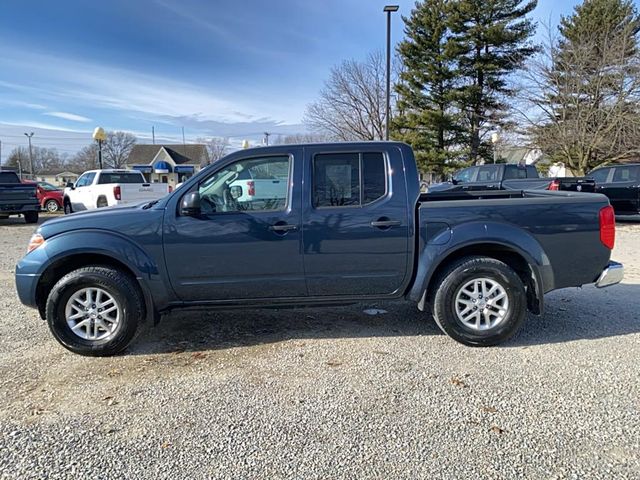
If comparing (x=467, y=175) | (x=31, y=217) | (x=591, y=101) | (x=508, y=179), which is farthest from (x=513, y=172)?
(x=31, y=217)

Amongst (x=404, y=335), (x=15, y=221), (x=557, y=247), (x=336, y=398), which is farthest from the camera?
(x=15, y=221)

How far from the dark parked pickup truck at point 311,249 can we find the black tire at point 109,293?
0.03 ft

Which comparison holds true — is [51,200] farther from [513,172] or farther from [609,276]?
[609,276]

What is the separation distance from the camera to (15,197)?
12984mm

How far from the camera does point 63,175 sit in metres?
81.8

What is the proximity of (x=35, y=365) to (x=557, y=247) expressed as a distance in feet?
15.7

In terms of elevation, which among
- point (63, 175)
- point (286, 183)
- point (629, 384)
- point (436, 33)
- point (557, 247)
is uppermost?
point (436, 33)

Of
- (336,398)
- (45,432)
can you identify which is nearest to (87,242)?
(45,432)

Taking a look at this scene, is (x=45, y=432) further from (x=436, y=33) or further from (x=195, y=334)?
(x=436, y=33)

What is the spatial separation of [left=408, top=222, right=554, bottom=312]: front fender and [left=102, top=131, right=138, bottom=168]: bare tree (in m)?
89.6

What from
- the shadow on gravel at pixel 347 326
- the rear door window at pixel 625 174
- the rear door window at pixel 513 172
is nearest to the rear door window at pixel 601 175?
the rear door window at pixel 625 174

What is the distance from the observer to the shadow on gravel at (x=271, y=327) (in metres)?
3.97

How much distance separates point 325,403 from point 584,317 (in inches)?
133

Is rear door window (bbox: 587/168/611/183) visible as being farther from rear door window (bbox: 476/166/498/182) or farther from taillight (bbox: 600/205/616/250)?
taillight (bbox: 600/205/616/250)
